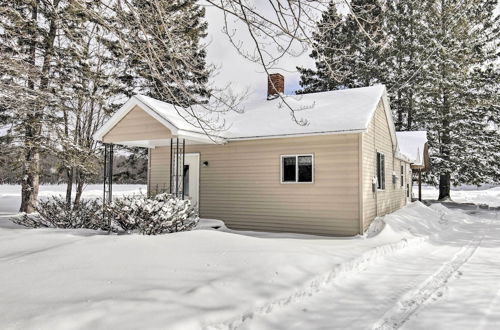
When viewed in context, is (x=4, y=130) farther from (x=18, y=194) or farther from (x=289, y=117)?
(x=18, y=194)

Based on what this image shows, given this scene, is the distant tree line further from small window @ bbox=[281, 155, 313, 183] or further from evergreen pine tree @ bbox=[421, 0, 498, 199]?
small window @ bbox=[281, 155, 313, 183]

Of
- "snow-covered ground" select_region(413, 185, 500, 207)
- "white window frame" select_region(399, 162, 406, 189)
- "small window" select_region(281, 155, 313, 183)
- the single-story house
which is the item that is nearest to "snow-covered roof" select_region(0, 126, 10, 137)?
the single-story house

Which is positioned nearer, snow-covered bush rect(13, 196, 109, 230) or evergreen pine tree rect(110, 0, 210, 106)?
evergreen pine tree rect(110, 0, 210, 106)

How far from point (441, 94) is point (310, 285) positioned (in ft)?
82.6

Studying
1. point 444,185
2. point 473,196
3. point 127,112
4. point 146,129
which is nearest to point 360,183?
point 146,129

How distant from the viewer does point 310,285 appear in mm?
4801

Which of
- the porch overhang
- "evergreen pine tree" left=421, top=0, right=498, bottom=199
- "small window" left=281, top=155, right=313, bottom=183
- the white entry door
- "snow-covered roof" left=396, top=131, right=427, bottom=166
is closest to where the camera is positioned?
the porch overhang

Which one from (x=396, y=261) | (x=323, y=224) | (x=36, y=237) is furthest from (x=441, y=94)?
(x=36, y=237)

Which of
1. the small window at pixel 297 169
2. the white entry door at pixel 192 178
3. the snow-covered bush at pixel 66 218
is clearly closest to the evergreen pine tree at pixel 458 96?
the small window at pixel 297 169

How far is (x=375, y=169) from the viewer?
446 inches

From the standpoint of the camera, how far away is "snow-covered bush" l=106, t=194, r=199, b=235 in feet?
27.1

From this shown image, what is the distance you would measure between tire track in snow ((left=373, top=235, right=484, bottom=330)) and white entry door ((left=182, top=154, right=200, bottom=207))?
8.03 m

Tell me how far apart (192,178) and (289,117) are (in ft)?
13.4

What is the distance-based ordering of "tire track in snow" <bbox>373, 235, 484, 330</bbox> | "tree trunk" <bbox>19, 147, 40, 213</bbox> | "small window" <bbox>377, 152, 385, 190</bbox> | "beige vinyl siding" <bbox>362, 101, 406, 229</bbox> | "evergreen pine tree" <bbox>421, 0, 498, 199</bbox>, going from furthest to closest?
1. "evergreen pine tree" <bbox>421, 0, 498, 199</bbox>
2. "tree trunk" <bbox>19, 147, 40, 213</bbox>
3. "small window" <bbox>377, 152, 385, 190</bbox>
4. "beige vinyl siding" <bbox>362, 101, 406, 229</bbox>
5. "tire track in snow" <bbox>373, 235, 484, 330</bbox>
